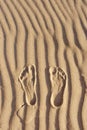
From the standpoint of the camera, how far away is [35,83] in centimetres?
423

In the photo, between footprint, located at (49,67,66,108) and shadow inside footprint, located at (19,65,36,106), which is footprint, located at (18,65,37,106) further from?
footprint, located at (49,67,66,108)

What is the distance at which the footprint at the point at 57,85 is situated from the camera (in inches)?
159

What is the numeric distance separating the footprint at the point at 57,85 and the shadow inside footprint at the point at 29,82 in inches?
8.3

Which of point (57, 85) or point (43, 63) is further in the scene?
point (43, 63)

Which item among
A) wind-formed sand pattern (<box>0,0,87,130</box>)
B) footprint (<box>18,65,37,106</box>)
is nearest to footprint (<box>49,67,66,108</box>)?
wind-formed sand pattern (<box>0,0,87,130</box>)

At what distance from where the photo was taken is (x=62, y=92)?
13.5 feet

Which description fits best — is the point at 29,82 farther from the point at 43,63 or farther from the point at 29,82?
the point at 43,63

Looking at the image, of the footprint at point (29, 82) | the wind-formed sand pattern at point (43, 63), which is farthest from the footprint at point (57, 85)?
the footprint at point (29, 82)

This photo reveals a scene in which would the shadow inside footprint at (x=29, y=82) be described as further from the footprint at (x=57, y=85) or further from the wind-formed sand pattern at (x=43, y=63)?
the footprint at (x=57, y=85)

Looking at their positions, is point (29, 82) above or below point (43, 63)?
below

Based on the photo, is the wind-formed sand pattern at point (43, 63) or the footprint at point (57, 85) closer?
the wind-formed sand pattern at point (43, 63)

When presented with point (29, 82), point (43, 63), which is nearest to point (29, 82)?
point (29, 82)

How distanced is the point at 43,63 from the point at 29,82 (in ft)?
1.06

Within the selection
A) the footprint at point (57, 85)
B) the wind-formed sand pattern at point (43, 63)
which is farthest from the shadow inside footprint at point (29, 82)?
the footprint at point (57, 85)
